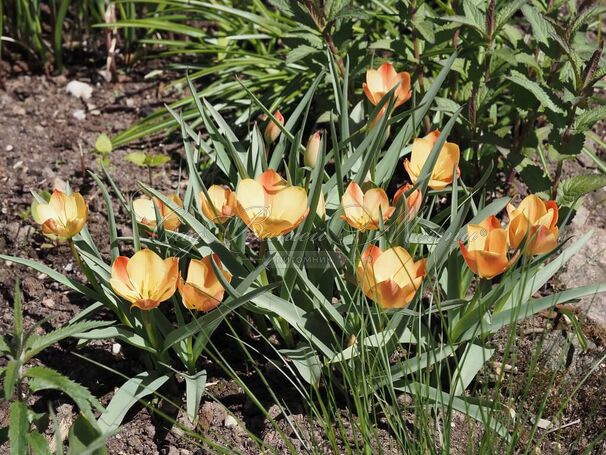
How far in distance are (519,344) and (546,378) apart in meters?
0.11

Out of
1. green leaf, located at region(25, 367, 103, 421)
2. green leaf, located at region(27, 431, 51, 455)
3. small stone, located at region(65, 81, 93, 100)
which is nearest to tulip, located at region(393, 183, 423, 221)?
green leaf, located at region(25, 367, 103, 421)

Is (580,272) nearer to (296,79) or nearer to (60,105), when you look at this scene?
(296,79)

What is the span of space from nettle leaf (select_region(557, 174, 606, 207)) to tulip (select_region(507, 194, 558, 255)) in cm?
44

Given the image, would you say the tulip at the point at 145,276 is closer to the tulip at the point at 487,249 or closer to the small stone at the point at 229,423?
the small stone at the point at 229,423

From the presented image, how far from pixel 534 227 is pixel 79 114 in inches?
77.3

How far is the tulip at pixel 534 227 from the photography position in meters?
1.72

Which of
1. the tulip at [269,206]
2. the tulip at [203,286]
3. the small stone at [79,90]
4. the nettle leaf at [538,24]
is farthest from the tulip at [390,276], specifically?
the small stone at [79,90]

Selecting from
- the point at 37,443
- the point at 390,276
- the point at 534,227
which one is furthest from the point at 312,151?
the point at 37,443

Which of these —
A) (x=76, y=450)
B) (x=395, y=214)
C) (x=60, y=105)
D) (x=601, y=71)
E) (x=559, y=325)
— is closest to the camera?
(x=76, y=450)

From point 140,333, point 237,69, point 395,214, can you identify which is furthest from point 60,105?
point 395,214

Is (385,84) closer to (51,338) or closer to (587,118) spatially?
(587,118)

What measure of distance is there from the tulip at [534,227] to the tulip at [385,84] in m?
0.44

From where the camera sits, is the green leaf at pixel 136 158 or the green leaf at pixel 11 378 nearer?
the green leaf at pixel 11 378

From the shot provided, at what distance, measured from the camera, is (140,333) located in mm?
1946
